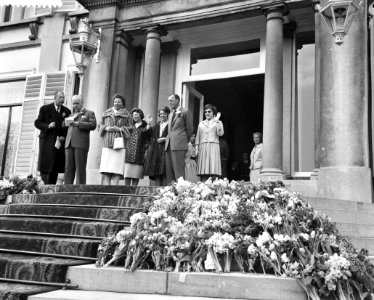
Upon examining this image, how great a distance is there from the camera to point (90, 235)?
4.45 m

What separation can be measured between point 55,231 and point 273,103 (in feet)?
17.0

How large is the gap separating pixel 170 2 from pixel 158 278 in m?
8.14

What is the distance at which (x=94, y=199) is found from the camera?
17.9 ft

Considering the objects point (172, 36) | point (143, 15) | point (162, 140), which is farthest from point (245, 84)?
point (162, 140)

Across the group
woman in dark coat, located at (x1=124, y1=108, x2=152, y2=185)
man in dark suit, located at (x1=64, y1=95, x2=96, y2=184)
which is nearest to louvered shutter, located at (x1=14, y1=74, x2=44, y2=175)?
man in dark suit, located at (x1=64, y1=95, x2=96, y2=184)

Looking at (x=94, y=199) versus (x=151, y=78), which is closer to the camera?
(x=94, y=199)

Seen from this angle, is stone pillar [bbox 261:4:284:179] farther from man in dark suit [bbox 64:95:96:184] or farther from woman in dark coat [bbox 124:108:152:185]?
man in dark suit [bbox 64:95:96:184]

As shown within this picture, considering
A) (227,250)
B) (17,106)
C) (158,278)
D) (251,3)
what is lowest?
(158,278)

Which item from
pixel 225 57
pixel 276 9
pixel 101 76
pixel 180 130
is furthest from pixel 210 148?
pixel 225 57

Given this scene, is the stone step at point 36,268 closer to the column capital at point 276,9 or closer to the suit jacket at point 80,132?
the suit jacket at point 80,132

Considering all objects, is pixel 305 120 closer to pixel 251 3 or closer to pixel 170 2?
pixel 251 3

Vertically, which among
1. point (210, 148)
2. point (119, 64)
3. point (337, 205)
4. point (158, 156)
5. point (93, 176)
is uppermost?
point (119, 64)

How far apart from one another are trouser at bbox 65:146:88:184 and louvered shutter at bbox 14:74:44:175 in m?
4.85

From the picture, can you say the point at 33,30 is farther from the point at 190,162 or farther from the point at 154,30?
the point at 190,162
